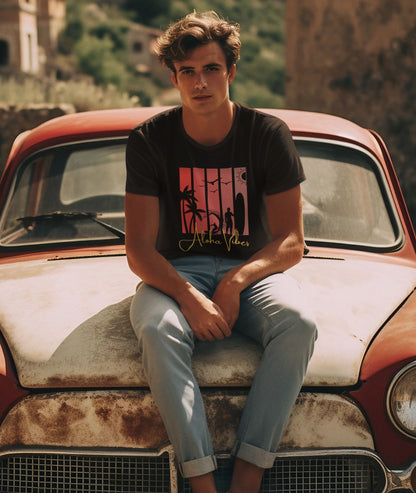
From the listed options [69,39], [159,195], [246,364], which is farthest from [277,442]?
[69,39]

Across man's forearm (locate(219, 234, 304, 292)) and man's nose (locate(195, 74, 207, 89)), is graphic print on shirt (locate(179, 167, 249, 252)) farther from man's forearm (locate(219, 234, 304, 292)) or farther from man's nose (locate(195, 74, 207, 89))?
man's nose (locate(195, 74, 207, 89))

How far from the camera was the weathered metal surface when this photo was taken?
2.43m

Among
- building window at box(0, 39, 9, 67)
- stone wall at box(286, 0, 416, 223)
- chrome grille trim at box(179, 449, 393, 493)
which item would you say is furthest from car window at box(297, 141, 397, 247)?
building window at box(0, 39, 9, 67)

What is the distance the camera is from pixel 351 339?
262 centimetres

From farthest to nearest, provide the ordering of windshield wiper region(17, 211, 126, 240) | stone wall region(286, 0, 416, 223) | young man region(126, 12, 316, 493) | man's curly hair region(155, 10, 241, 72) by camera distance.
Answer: stone wall region(286, 0, 416, 223)
windshield wiper region(17, 211, 126, 240)
man's curly hair region(155, 10, 241, 72)
young man region(126, 12, 316, 493)

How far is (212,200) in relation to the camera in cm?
297

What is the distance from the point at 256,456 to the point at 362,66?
14.9 meters

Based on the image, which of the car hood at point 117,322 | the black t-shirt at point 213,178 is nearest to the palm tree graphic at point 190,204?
the black t-shirt at point 213,178

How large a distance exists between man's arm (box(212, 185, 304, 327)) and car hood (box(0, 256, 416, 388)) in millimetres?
144

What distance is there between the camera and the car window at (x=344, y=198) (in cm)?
357

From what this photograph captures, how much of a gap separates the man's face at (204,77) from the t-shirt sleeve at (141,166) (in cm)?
21

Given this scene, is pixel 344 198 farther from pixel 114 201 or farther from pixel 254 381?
pixel 254 381

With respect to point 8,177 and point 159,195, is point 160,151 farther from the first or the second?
point 8,177

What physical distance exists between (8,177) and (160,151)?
1.12 metres
